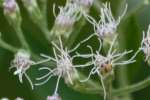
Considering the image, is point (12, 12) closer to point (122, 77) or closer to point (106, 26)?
point (106, 26)

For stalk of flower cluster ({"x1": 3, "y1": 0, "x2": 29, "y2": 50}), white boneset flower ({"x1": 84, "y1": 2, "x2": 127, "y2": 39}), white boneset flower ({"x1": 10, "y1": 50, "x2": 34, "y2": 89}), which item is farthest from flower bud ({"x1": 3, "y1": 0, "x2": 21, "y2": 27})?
white boneset flower ({"x1": 84, "y1": 2, "x2": 127, "y2": 39})

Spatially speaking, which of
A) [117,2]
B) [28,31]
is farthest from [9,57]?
[117,2]

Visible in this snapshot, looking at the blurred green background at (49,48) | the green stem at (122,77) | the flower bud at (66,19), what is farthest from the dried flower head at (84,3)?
the green stem at (122,77)

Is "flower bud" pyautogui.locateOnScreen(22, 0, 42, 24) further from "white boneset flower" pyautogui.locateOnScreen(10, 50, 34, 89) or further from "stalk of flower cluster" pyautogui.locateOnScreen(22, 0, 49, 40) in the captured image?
"white boneset flower" pyautogui.locateOnScreen(10, 50, 34, 89)

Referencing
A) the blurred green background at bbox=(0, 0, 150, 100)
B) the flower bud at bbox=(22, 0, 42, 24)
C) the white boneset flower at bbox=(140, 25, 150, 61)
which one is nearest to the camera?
the white boneset flower at bbox=(140, 25, 150, 61)

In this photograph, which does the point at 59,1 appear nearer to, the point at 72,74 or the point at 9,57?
the point at 9,57

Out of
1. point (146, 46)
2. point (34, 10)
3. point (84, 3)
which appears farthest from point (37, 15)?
point (146, 46)
